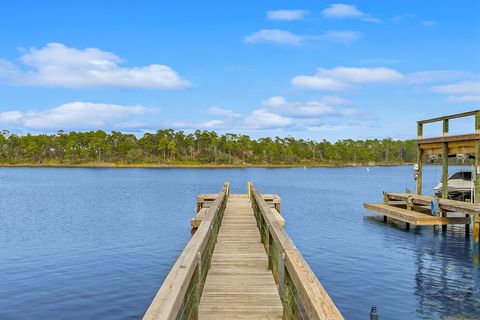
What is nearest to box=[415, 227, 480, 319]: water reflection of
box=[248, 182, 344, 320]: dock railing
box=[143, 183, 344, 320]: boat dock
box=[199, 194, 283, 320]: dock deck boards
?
box=[199, 194, 283, 320]: dock deck boards

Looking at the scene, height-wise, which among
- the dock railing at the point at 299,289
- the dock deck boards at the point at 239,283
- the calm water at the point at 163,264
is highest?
the dock railing at the point at 299,289

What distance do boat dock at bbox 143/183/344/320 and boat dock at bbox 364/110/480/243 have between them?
1173 centimetres

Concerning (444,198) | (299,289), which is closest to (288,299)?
(299,289)

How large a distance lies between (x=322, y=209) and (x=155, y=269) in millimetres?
24492

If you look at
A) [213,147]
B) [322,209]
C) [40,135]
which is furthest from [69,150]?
[322,209]

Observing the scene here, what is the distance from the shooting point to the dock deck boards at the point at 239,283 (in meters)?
6.97

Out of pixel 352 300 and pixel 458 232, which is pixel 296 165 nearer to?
pixel 458 232

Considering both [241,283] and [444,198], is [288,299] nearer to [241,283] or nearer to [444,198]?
[241,283]

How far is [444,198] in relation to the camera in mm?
23797

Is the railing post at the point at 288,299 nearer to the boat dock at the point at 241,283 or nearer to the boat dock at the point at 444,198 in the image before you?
the boat dock at the point at 241,283

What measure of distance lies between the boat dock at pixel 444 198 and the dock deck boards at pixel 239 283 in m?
11.4

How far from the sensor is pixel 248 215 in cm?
1884

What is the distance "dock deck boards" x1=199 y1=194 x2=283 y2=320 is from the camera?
6.97m

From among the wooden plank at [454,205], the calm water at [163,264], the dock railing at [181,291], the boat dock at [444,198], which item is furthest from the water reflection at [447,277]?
the dock railing at [181,291]
